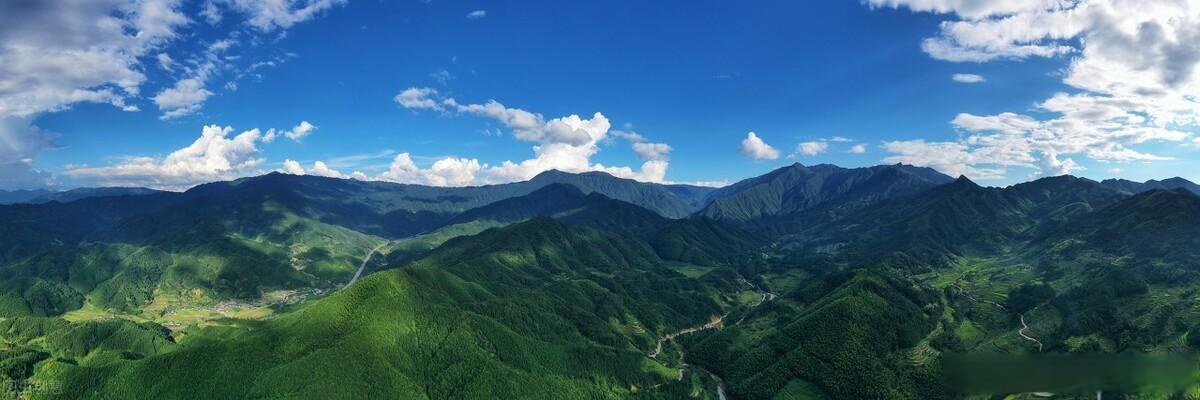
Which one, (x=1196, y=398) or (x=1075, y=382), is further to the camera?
(x=1075, y=382)

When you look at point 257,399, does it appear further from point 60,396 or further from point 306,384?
point 60,396

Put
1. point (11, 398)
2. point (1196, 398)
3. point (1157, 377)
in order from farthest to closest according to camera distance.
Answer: point (11, 398), point (1157, 377), point (1196, 398)

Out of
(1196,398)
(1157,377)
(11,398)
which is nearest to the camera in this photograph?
(1196,398)

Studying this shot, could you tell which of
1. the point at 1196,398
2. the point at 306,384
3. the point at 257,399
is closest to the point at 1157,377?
the point at 1196,398

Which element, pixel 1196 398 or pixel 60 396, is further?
pixel 60 396

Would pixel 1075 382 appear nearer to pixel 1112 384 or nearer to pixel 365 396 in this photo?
pixel 1112 384

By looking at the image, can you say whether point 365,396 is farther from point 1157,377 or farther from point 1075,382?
point 1157,377

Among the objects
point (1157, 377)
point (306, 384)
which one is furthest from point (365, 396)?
point (1157, 377)

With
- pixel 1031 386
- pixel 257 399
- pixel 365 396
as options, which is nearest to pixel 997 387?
pixel 1031 386
